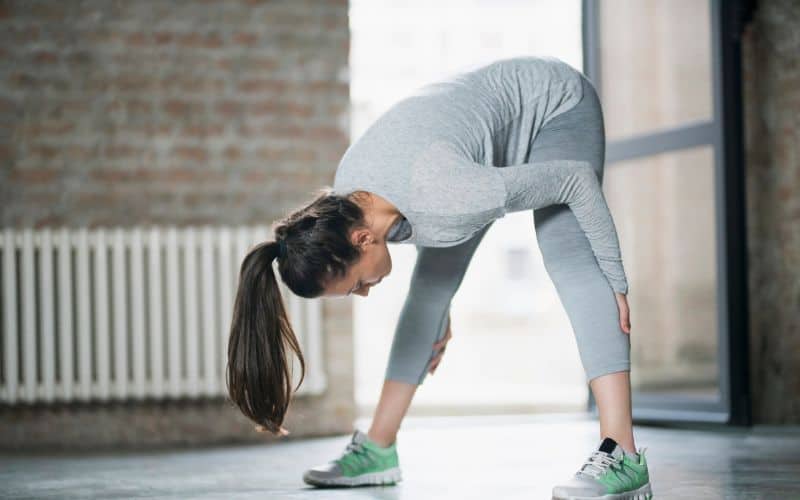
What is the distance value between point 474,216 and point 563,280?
12.1 inches

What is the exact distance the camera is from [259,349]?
1827 mm

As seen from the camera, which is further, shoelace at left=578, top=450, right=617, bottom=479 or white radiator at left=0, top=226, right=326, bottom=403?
white radiator at left=0, top=226, right=326, bottom=403

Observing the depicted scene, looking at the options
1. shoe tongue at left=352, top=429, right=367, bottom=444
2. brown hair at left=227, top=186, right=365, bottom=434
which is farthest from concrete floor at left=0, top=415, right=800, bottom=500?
brown hair at left=227, top=186, right=365, bottom=434

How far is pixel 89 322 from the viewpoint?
10.8 feet

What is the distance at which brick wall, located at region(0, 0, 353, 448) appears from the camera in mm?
3404

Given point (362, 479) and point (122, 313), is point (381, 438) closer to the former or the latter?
point (362, 479)

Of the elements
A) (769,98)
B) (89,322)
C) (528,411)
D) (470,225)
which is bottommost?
(528,411)

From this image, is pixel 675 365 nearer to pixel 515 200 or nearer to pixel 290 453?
pixel 290 453

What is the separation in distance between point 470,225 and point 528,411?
119 inches

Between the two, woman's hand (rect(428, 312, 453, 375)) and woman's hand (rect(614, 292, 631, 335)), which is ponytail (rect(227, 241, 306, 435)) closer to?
woman's hand (rect(428, 312, 453, 375))

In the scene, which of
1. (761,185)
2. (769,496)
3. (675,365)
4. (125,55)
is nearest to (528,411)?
(675,365)

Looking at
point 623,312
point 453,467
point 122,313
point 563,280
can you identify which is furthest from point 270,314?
point 122,313

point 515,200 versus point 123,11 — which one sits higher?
point 123,11

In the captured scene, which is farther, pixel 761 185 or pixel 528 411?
pixel 528 411
